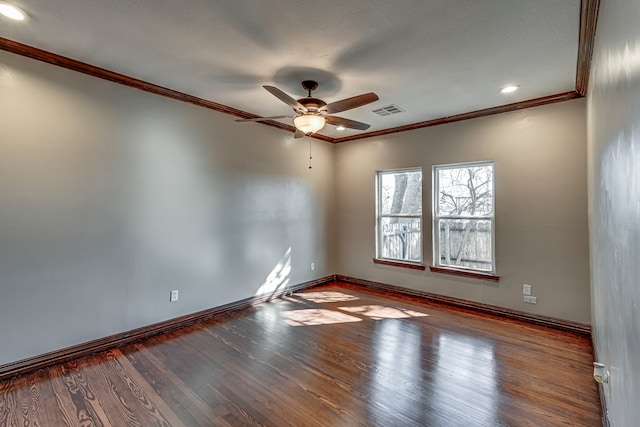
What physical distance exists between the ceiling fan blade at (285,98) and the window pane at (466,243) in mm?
2721

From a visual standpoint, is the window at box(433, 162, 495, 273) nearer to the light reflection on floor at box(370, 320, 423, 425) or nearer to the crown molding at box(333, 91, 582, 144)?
the crown molding at box(333, 91, 582, 144)

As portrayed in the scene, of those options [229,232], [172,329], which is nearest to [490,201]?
[229,232]

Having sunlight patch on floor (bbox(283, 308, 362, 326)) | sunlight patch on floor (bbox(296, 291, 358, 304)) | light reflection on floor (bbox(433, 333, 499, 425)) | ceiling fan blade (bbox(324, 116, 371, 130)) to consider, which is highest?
ceiling fan blade (bbox(324, 116, 371, 130))

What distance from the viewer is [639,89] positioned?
99cm

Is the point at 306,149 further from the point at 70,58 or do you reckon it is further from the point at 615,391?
the point at 615,391

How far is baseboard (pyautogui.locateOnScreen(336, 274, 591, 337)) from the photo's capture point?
338cm

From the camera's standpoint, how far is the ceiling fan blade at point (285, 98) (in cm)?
264

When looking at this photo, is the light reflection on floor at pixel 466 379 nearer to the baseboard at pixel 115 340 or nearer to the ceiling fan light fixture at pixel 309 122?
the ceiling fan light fixture at pixel 309 122

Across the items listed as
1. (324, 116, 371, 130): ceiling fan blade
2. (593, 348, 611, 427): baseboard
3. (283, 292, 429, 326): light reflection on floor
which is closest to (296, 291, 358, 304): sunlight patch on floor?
(283, 292, 429, 326): light reflection on floor

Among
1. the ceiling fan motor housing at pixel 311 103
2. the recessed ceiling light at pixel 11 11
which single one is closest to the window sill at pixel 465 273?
the ceiling fan motor housing at pixel 311 103

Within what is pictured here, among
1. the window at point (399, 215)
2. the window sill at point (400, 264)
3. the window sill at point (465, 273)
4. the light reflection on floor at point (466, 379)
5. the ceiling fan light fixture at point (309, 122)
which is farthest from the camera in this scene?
the window at point (399, 215)

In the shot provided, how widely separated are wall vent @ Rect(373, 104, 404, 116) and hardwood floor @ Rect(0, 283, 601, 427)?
2.63 m

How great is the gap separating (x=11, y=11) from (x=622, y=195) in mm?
3650

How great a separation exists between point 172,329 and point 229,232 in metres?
1.28
